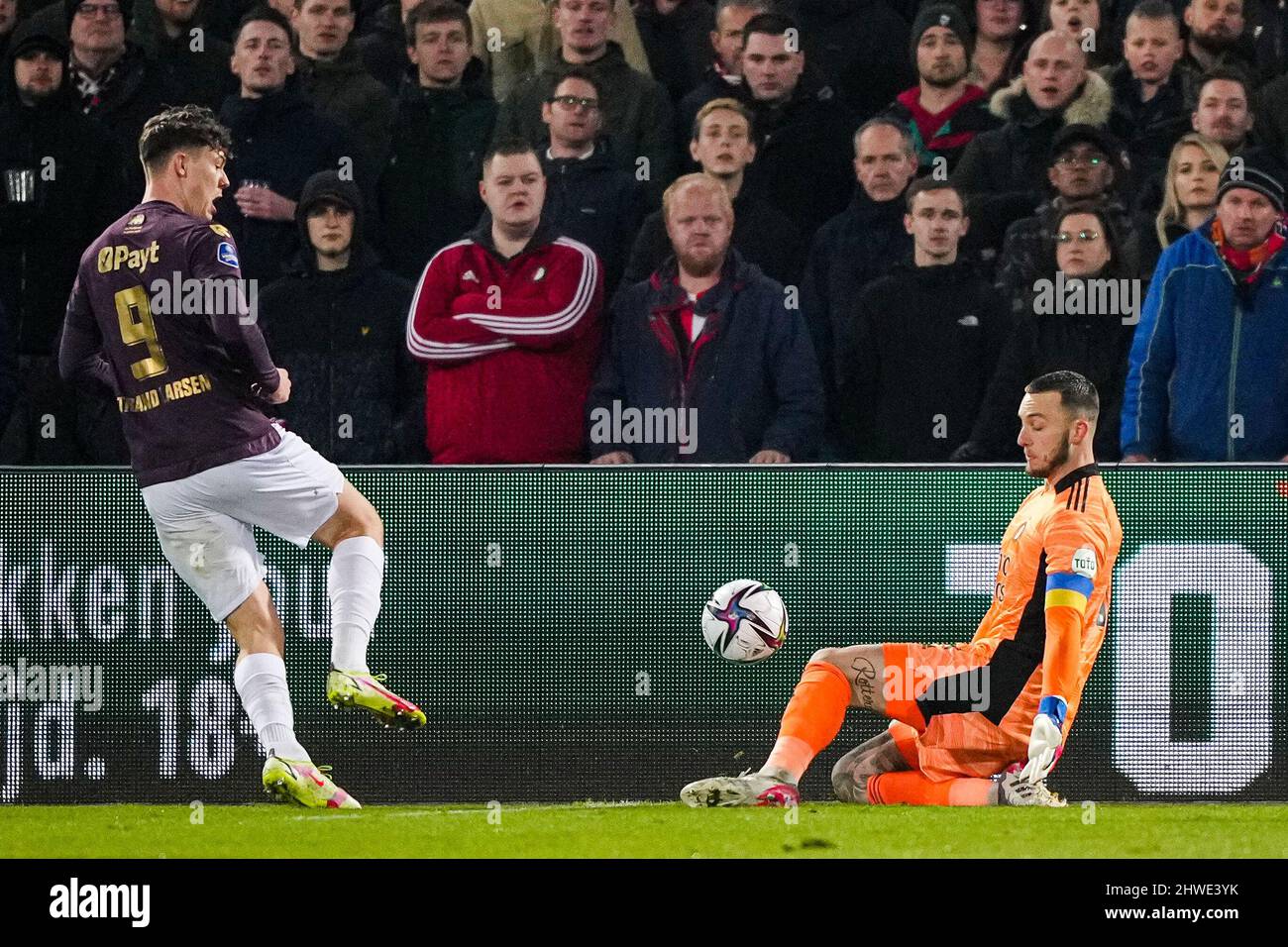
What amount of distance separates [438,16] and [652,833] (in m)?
3.91

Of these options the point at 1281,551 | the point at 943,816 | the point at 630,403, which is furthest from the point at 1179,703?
the point at 630,403

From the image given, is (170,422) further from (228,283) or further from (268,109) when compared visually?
(268,109)

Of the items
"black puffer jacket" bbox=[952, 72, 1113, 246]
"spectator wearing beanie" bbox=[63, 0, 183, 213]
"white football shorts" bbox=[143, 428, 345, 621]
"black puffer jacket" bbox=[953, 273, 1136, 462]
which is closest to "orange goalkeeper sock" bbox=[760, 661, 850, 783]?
"black puffer jacket" bbox=[953, 273, 1136, 462]

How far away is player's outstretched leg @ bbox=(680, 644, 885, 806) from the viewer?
24.3ft

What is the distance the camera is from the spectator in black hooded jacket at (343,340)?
8203 mm

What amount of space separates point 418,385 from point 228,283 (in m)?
1.26

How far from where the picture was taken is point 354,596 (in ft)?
24.5

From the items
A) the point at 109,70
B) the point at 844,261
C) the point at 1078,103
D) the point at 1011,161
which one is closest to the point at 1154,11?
the point at 1078,103

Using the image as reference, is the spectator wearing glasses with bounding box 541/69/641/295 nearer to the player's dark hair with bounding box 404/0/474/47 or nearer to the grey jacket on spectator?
the grey jacket on spectator

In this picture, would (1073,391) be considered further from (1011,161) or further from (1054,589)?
(1011,161)

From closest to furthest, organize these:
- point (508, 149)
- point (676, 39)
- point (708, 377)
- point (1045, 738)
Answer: point (1045, 738)
point (708, 377)
point (508, 149)
point (676, 39)

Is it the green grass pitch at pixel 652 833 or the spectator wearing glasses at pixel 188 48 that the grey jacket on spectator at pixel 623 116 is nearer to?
the spectator wearing glasses at pixel 188 48

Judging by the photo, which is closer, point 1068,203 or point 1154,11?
point 1068,203

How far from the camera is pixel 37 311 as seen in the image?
853cm
